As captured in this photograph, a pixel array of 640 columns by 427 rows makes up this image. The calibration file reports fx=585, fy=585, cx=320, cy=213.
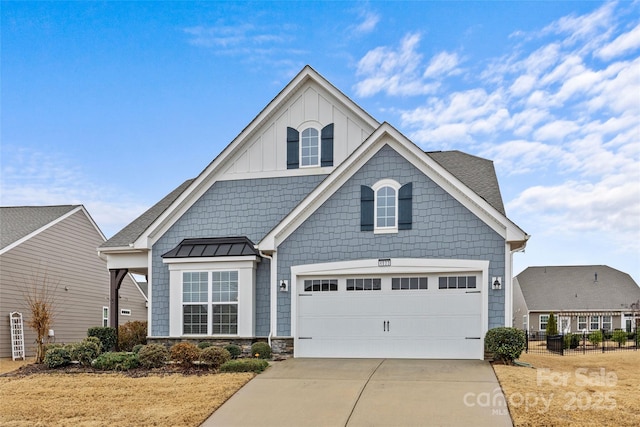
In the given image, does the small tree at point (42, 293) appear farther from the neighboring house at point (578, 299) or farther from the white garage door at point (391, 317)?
the neighboring house at point (578, 299)

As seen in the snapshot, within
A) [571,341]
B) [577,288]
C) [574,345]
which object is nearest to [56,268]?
[571,341]

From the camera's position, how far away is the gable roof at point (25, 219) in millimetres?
22328

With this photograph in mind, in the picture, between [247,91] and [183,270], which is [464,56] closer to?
[247,91]

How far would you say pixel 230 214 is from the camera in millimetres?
17406

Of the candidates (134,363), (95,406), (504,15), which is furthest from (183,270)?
(504,15)

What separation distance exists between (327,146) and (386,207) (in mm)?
3002

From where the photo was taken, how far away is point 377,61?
55.6 feet

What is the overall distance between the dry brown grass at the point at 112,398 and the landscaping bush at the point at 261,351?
246 centimetres

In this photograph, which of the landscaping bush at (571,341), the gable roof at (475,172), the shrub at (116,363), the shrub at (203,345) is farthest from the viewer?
the landscaping bush at (571,341)

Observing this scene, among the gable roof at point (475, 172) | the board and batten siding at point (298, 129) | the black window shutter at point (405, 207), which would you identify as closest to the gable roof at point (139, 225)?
the board and batten siding at point (298, 129)

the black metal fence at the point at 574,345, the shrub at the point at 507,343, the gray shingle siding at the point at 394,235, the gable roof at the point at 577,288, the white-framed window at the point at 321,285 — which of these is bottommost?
the black metal fence at the point at 574,345

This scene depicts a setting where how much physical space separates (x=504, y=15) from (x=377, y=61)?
382 cm

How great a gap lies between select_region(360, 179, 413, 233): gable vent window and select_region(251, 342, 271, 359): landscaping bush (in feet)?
13.0

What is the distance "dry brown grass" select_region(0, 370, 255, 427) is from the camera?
9727mm
